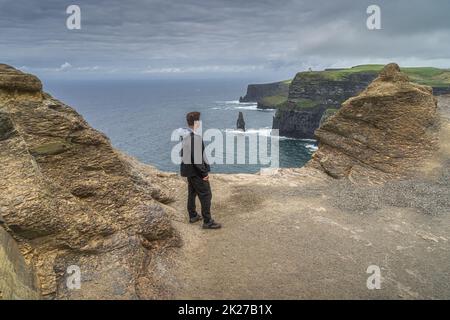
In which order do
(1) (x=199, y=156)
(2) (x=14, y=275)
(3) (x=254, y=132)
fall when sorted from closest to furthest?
(2) (x=14, y=275)
(1) (x=199, y=156)
(3) (x=254, y=132)

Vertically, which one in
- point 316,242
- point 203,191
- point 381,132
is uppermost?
point 381,132

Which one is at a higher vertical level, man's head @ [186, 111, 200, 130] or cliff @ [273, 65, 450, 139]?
cliff @ [273, 65, 450, 139]

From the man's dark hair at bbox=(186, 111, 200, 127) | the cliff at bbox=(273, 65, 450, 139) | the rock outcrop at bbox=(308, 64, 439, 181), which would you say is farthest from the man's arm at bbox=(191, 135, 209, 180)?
the cliff at bbox=(273, 65, 450, 139)

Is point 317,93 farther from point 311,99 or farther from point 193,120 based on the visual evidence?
point 193,120

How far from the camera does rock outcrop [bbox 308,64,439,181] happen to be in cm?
2284

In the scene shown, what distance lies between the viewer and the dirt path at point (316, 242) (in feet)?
35.2

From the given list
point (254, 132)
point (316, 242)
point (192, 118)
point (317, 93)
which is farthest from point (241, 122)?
point (316, 242)

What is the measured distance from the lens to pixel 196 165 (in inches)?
543

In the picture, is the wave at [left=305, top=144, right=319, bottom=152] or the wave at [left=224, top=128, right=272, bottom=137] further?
the wave at [left=224, top=128, right=272, bottom=137]

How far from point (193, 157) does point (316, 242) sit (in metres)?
5.37

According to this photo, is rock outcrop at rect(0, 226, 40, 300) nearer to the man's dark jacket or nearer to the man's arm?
the man's dark jacket

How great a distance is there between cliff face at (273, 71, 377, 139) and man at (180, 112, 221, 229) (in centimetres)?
13460
